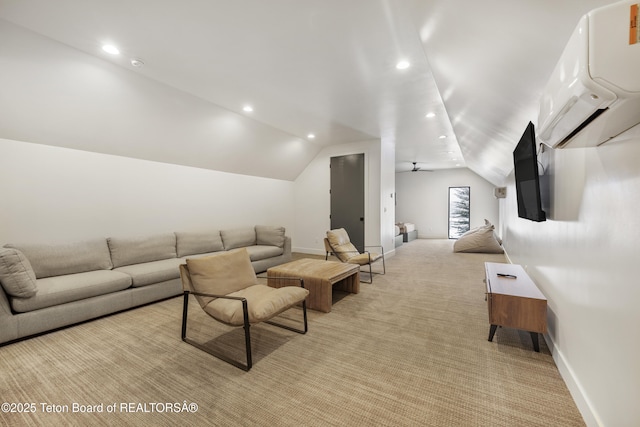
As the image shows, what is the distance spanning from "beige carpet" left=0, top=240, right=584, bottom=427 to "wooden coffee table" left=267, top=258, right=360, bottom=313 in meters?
0.22

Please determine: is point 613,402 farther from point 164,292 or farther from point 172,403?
point 164,292

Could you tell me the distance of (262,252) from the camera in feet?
16.9

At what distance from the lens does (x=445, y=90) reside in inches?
130

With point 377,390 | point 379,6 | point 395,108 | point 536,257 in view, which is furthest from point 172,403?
point 395,108

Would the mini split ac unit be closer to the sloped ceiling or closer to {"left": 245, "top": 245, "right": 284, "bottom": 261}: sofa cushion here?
the sloped ceiling

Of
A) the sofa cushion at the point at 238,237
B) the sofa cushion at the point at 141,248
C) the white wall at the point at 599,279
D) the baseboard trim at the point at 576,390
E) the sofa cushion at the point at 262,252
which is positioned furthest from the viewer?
the sofa cushion at the point at 238,237

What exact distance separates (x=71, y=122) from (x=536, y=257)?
19.1 feet

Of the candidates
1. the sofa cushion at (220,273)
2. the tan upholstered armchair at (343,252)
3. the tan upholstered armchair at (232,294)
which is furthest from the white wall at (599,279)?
the sofa cushion at (220,273)

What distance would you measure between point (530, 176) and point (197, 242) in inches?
184

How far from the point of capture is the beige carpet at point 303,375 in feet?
5.41

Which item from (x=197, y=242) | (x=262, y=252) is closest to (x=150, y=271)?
(x=197, y=242)

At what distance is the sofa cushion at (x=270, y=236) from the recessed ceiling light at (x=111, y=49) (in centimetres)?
370

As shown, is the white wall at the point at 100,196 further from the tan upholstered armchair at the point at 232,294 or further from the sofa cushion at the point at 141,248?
the tan upholstered armchair at the point at 232,294

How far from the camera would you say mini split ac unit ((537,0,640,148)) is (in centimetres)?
85
